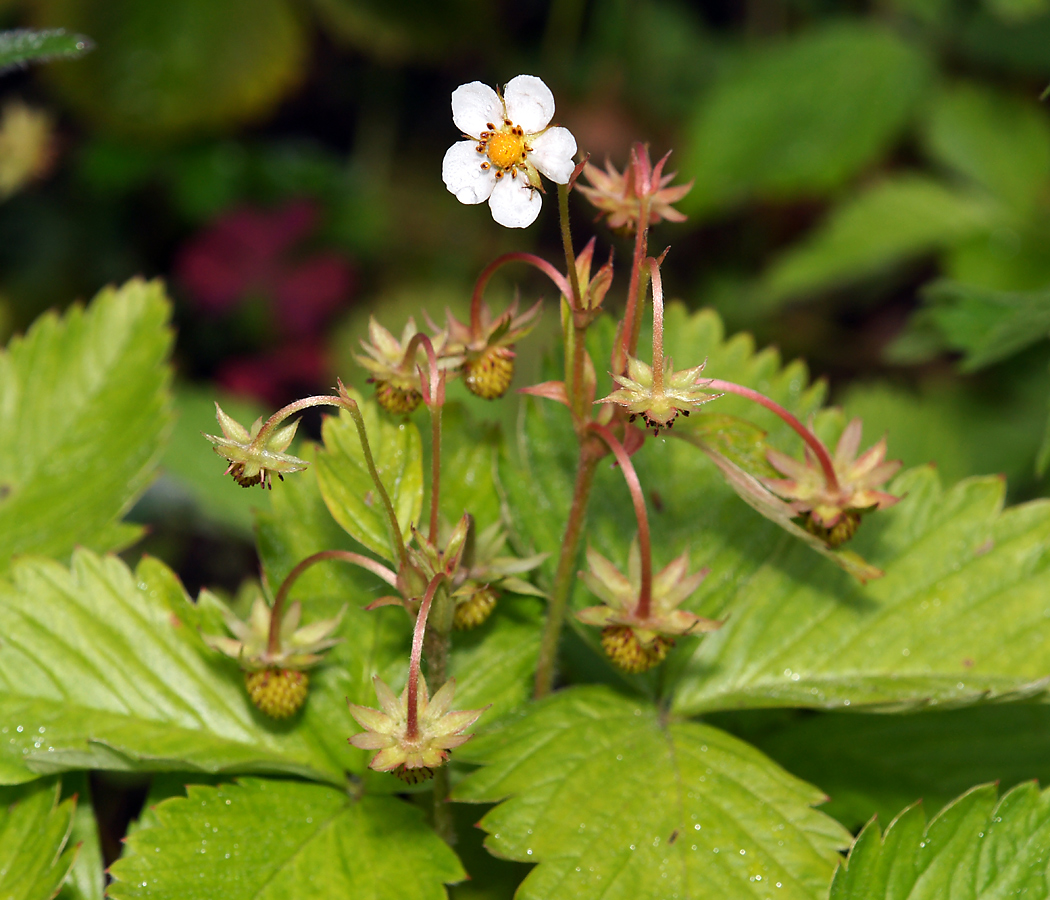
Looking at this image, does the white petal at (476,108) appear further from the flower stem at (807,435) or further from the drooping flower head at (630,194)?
the flower stem at (807,435)

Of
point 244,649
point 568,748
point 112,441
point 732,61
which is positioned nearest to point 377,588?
point 244,649

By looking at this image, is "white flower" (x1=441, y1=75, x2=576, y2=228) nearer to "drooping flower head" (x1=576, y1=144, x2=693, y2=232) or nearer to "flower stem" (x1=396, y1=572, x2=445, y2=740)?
"drooping flower head" (x1=576, y1=144, x2=693, y2=232)

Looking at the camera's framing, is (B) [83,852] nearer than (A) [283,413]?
No

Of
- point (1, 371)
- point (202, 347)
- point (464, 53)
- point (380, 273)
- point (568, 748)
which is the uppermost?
point (464, 53)

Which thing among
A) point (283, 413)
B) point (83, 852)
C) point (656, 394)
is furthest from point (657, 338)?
point (83, 852)

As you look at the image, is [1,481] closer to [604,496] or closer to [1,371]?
[1,371]

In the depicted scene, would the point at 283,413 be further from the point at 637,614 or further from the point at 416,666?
the point at 637,614
